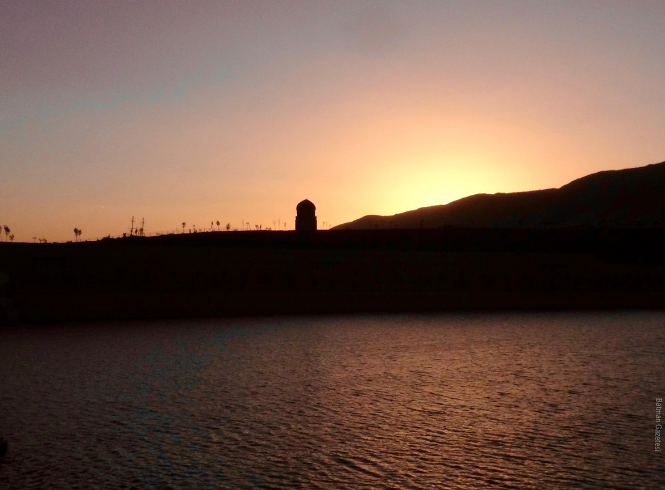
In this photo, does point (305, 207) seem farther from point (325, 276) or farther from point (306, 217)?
point (325, 276)

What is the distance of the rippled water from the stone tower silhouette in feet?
132

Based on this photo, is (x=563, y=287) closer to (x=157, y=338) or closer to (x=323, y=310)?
(x=323, y=310)

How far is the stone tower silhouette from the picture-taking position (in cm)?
7350

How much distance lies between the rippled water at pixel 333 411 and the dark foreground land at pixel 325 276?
13163mm

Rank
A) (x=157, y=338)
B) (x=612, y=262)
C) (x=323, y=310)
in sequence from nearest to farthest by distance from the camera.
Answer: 1. (x=157, y=338)
2. (x=323, y=310)
3. (x=612, y=262)

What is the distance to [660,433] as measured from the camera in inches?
609

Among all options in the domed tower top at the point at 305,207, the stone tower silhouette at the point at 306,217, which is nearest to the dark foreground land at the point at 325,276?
the stone tower silhouette at the point at 306,217

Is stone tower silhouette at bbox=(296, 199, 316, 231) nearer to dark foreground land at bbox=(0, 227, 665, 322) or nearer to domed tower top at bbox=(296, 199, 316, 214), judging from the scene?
domed tower top at bbox=(296, 199, 316, 214)

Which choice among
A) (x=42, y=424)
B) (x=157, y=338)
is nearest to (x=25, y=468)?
(x=42, y=424)

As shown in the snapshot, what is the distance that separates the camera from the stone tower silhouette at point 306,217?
241ft

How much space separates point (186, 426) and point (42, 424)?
3.26 meters

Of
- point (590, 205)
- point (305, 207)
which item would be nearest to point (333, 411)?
point (305, 207)

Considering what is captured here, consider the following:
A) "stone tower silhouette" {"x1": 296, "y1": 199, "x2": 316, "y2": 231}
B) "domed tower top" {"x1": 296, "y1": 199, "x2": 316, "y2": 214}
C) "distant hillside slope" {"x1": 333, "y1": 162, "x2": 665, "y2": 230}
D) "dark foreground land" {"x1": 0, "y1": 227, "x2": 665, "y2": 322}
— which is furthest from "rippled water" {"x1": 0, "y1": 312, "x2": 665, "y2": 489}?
"distant hillside slope" {"x1": 333, "y1": 162, "x2": 665, "y2": 230}

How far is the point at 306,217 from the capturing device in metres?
73.6
